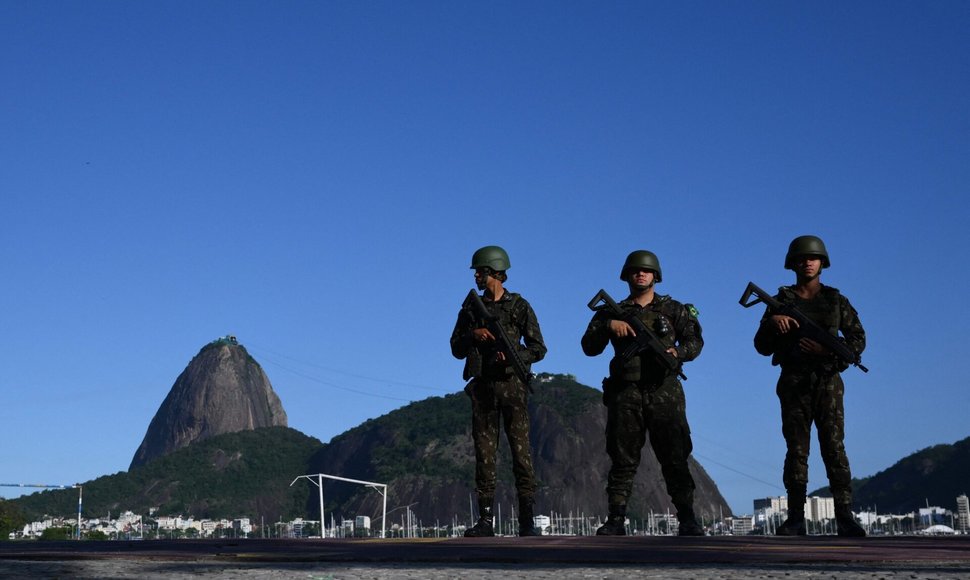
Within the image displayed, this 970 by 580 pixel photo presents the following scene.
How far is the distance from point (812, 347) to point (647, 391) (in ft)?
4.97

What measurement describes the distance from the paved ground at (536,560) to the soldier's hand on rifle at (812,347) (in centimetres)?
235

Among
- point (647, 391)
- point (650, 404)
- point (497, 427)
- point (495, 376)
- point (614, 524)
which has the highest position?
point (495, 376)

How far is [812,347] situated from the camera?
10.1 m

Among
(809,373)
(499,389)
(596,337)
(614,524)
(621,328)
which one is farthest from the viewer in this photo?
(499,389)

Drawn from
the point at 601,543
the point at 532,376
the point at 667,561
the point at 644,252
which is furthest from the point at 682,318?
the point at 667,561

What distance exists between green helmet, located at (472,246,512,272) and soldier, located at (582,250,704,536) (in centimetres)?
107

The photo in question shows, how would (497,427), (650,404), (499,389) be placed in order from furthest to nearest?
1. (497,427)
2. (499,389)
3. (650,404)

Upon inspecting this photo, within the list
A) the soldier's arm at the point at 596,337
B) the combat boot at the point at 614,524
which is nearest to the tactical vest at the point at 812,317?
the soldier's arm at the point at 596,337

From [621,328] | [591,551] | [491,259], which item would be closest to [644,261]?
[621,328]

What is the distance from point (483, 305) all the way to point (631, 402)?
5.42 ft

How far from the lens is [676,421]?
34.8 ft

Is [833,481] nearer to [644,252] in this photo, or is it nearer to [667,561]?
[644,252]

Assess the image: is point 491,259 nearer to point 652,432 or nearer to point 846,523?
point 652,432

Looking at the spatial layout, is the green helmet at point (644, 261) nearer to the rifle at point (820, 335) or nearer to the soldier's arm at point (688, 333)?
the soldier's arm at point (688, 333)
